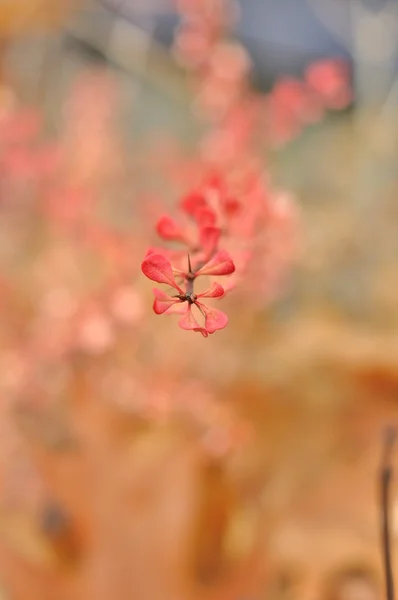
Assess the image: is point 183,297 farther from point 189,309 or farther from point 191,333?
point 191,333

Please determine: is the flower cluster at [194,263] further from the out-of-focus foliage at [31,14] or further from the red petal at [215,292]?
the out-of-focus foliage at [31,14]

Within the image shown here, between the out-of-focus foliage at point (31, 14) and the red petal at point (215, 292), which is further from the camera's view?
the out-of-focus foliage at point (31, 14)

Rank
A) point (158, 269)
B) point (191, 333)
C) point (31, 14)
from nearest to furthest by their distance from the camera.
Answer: point (158, 269)
point (191, 333)
point (31, 14)

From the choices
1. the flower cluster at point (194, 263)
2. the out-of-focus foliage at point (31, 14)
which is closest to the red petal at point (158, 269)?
the flower cluster at point (194, 263)

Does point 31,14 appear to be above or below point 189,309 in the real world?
above

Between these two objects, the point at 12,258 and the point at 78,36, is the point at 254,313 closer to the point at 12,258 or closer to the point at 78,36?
the point at 12,258

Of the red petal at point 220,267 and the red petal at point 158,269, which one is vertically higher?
the red petal at point 220,267

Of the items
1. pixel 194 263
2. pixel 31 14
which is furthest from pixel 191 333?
pixel 31 14

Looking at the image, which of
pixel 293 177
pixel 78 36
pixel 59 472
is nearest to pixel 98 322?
pixel 59 472

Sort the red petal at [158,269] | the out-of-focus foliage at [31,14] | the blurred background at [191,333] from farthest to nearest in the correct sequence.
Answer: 1. the out-of-focus foliage at [31,14]
2. the blurred background at [191,333]
3. the red petal at [158,269]
